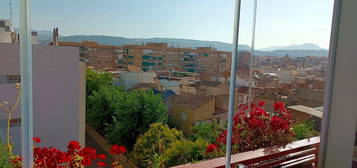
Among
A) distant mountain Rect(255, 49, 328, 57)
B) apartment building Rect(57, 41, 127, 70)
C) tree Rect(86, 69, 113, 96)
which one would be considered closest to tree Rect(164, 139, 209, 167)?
distant mountain Rect(255, 49, 328, 57)

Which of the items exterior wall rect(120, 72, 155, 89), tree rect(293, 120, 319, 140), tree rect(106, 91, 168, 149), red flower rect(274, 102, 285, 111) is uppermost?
exterior wall rect(120, 72, 155, 89)

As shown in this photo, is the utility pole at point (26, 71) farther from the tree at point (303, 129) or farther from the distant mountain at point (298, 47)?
the tree at point (303, 129)

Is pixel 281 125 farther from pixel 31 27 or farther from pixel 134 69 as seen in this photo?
pixel 31 27

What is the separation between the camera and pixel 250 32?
2.11 meters

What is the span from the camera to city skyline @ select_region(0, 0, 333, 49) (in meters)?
2.18

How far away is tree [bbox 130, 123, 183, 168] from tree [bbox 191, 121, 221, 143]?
178 mm

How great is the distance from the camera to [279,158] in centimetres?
187

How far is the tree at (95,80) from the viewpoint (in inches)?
146

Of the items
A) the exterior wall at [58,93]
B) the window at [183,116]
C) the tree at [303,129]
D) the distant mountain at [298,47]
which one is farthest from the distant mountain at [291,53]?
the exterior wall at [58,93]

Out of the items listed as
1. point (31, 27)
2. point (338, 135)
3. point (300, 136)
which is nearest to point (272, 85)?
point (300, 136)

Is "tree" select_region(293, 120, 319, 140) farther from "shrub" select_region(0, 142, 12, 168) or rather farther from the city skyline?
"shrub" select_region(0, 142, 12, 168)

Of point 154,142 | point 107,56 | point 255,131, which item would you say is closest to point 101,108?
point 107,56

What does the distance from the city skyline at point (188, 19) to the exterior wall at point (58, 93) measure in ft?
2.31

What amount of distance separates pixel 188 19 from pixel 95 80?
1949 mm
